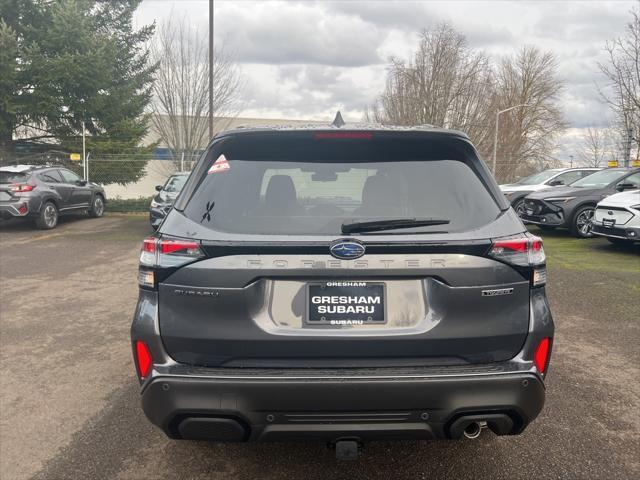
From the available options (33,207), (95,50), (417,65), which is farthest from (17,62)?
(417,65)

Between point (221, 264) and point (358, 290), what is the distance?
60 cm

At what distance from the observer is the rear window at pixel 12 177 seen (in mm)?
12234

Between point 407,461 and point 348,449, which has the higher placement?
point 348,449

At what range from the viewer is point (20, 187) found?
1215 cm

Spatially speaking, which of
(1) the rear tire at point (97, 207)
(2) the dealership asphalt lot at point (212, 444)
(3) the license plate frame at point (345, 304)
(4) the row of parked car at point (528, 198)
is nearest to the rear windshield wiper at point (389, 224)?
(3) the license plate frame at point (345, 304)

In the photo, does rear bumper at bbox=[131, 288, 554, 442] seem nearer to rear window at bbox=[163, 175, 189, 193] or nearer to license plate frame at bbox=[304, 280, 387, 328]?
license plate frame at bbox=[304, 280, 387, 328]

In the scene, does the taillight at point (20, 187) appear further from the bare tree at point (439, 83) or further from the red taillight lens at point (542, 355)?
the bare tree at point (439, 83)

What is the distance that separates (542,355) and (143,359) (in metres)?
1.80

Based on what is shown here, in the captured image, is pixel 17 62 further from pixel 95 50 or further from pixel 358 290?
pixel 358 290

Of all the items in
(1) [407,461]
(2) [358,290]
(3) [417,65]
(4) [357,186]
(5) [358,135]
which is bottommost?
(1) [407,461]

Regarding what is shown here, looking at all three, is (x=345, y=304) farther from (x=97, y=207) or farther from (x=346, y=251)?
(x=97, y=207)

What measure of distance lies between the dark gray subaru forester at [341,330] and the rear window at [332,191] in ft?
0.09

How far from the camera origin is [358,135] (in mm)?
2459

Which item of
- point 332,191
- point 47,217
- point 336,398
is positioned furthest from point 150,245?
point 47,217
